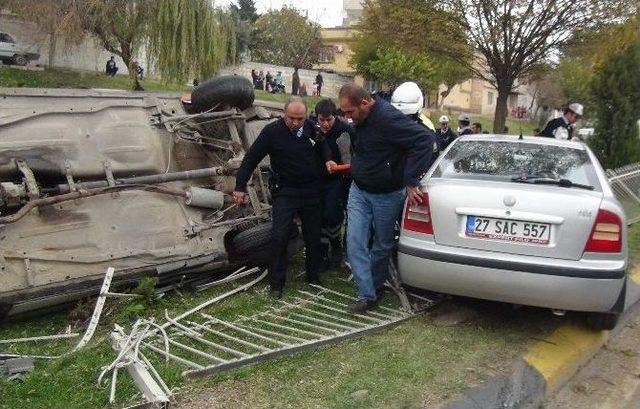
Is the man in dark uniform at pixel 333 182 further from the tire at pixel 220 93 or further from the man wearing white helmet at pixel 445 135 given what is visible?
the man wearing white helmet at pixel 445 135

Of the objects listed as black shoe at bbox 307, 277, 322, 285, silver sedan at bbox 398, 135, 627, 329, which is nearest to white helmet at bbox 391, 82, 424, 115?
silver sedan at bbox 398, 135, 627, 329

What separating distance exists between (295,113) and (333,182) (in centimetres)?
97

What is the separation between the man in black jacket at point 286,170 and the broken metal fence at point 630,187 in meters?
4.25

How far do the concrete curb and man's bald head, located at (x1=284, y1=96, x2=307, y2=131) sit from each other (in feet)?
7.68

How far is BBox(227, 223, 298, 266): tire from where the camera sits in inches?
211

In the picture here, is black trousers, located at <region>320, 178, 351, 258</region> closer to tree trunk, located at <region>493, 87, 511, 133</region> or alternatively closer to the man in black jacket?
the man in black jacket

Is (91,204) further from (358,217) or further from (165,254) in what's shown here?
(358,217)

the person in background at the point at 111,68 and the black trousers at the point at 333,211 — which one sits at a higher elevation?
the person in background at the point at 111,68

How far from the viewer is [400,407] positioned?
3262 mm

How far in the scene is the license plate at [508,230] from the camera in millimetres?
3969

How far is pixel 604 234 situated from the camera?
3941mm

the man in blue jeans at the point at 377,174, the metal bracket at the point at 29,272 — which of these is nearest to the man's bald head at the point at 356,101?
the man in blue jeans at the point at 377,174

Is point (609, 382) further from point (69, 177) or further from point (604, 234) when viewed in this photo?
point (69, 177)

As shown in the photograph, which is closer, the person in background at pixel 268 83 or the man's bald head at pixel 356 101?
the man's bald head at pixel 356 101
